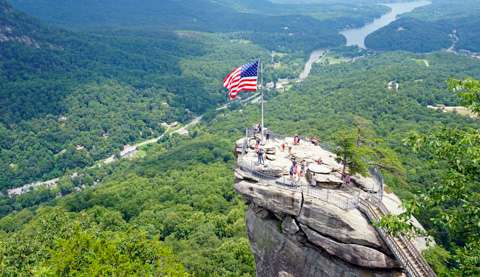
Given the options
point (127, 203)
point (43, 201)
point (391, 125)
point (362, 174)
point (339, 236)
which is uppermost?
point (362, 174)

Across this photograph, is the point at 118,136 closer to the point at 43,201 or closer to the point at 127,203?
the point at 43,201

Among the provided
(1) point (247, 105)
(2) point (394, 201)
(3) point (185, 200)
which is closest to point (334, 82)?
(1) point (247, 105)

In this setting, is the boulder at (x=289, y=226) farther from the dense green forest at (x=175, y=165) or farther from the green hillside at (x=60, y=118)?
the green hillside at (x=60, y=118)

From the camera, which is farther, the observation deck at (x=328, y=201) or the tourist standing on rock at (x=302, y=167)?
the tourist standing on rock at (x=302, y=167)

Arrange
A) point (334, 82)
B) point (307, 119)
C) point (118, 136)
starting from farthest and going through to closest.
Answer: point (334, 82)
point (118, 136)
point (307, 119)

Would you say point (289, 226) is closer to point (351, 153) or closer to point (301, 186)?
point (301, 186)

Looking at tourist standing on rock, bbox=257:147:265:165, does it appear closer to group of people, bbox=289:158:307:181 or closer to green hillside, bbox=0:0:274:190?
group of people, bbox=289:158:307:181

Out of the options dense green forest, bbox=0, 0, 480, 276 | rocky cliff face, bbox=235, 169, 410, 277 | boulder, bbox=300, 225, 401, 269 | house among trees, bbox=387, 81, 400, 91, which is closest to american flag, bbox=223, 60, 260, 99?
rocky cliff face, bbox=235, 169, 410, 277

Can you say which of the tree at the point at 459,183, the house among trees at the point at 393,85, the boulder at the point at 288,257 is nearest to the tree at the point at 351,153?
the boulder at the point at 288,257

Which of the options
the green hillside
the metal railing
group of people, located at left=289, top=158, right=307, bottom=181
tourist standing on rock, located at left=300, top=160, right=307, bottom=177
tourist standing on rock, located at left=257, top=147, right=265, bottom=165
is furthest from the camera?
the green hillside
